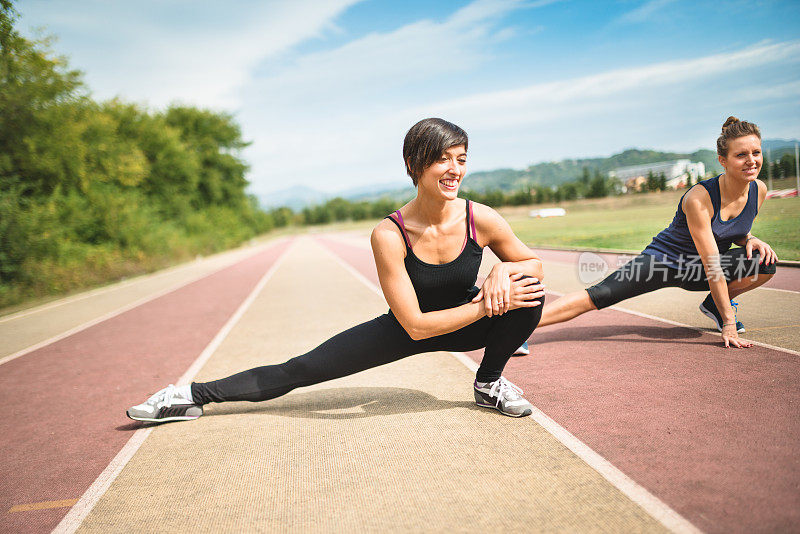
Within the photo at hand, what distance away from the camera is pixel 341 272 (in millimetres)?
16156

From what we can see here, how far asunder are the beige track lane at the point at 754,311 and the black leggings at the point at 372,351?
2798 mm

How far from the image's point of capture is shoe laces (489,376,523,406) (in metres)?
3.54

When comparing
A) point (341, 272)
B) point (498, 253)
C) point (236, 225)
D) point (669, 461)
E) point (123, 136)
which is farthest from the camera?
point (236, 225)

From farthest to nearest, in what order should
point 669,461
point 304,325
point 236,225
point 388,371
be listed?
1. point 236,225
2. point 304,325
3. point 388,371
4. point 669,461

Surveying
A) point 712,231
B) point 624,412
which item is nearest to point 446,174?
point 624,412

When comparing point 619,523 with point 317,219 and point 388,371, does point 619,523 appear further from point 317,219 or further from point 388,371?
point 317,219

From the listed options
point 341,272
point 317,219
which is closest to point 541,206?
point 341,272

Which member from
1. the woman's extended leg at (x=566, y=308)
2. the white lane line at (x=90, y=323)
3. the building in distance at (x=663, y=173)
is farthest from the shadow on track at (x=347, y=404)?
the white lane line at (x=90, y=323)

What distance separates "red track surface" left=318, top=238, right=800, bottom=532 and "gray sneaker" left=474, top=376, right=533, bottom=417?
218mm

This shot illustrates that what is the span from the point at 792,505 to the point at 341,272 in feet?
47.2

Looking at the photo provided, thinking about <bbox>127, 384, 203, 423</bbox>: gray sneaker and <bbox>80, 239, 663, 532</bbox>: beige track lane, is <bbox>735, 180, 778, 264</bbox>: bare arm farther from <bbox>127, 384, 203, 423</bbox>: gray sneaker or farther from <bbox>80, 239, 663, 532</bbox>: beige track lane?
<bbox>127, 384, 203, 423</bbox>: gray sneaker

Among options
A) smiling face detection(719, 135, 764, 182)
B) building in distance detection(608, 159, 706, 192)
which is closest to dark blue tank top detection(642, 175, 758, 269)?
smiling face detection(719, 135, 764, 182)

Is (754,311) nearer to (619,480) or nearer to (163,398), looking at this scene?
(619,480)

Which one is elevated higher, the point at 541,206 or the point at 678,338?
the point at 541,206
